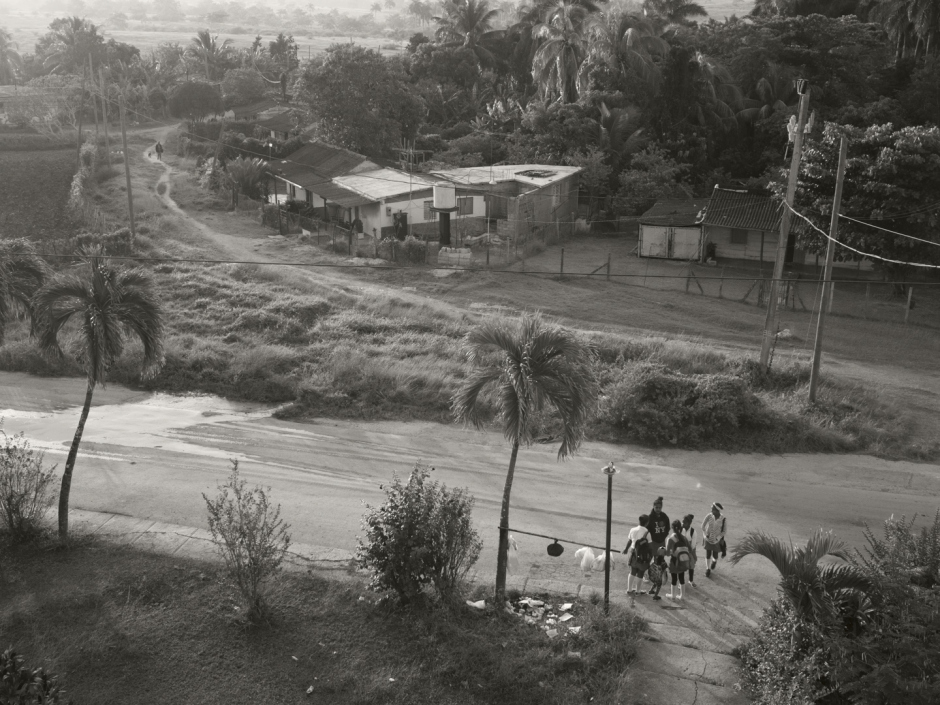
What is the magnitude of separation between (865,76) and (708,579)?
45.1 meters

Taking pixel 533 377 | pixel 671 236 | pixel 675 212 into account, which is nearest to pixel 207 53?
pixel 675 212

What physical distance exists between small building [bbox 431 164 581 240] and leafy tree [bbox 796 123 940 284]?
12725 mm

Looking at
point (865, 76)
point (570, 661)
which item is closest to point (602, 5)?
point (865, 76)

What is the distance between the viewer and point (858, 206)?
30.5 meters

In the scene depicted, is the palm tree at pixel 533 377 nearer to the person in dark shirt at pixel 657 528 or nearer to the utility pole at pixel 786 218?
the person in dark shirt at pixel 657 528

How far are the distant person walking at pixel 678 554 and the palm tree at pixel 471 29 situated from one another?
60274mm

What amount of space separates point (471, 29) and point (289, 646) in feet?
210

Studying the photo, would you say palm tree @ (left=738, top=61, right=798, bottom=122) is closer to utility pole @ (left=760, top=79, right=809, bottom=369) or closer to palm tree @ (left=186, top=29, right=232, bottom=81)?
utility pole @ (left=760, top=79, right=809, bottom=369)

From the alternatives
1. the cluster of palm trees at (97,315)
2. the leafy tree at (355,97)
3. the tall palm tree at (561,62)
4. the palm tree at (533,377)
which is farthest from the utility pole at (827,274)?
the tall palm tree at (561,62)

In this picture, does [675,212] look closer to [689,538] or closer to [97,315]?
[689,538]

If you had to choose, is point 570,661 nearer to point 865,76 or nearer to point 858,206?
point 858,206

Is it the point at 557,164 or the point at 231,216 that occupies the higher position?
the point at 557,164

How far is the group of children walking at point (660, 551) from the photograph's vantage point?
13.2 metres

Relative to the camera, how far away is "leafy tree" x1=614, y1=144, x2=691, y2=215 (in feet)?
148
